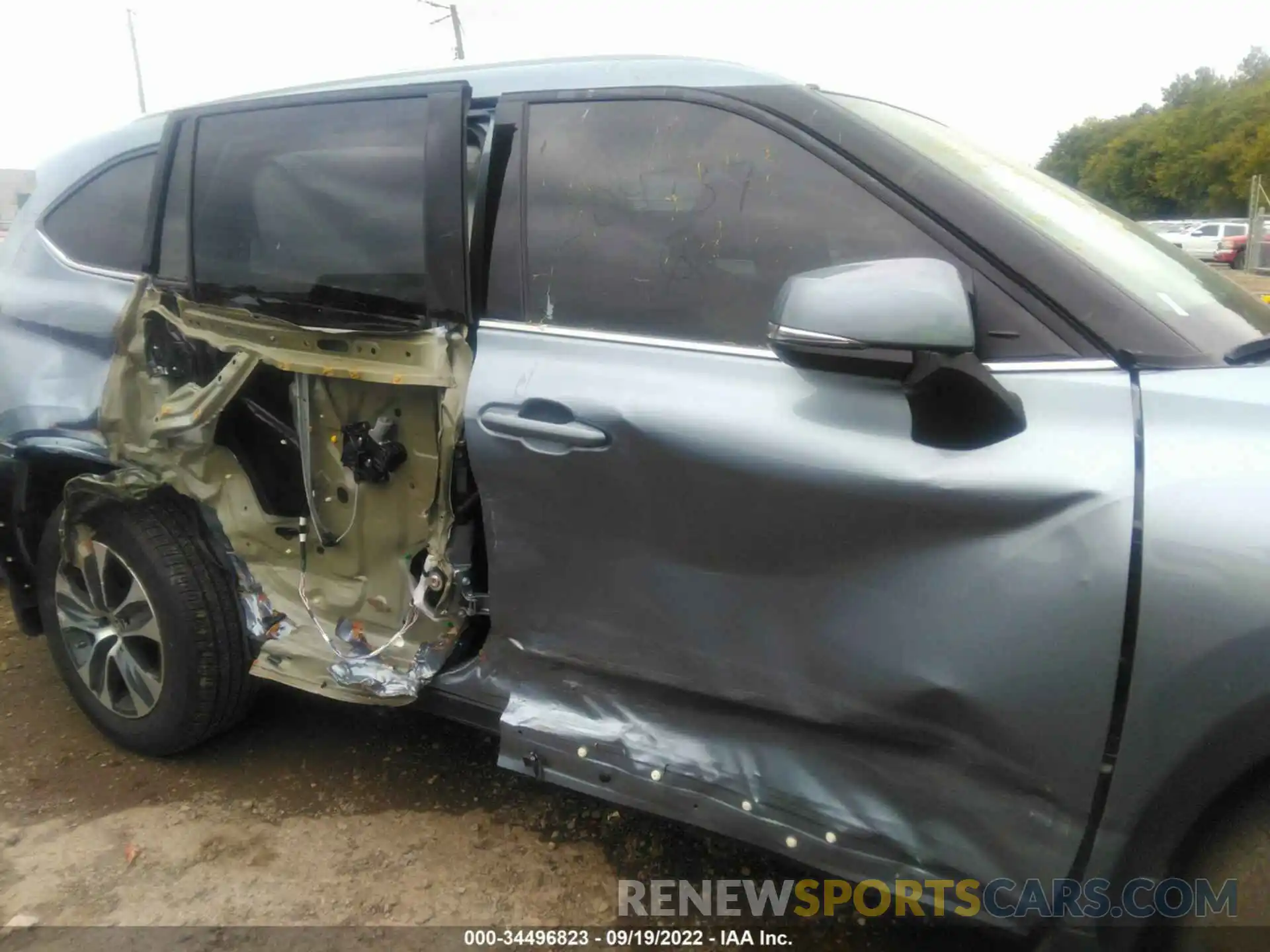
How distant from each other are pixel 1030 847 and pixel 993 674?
0.30 metres

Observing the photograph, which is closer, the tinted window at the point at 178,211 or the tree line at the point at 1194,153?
the tinted window at the point at 178,211

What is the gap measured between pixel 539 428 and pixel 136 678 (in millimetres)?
1583

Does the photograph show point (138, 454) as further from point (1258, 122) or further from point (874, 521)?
point (1258, 122)

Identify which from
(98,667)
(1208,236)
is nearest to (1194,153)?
(1208,236)

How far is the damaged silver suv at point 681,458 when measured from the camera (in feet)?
4.82

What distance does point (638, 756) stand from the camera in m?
1.95

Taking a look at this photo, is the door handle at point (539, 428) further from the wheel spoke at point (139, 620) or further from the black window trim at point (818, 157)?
the wheel spoke at point (139, 620)

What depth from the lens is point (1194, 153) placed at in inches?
1673

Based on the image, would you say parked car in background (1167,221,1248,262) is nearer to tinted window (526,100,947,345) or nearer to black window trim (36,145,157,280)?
tinted window (526,100,947,345)

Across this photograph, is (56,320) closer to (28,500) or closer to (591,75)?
(28,500)

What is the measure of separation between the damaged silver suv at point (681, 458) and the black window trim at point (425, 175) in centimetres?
1

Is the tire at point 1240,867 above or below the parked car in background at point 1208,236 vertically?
above

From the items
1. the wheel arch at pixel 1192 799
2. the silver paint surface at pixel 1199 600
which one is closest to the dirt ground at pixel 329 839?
the wheel arch at pixel 1192 799

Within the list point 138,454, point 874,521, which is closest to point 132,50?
point 138,454
